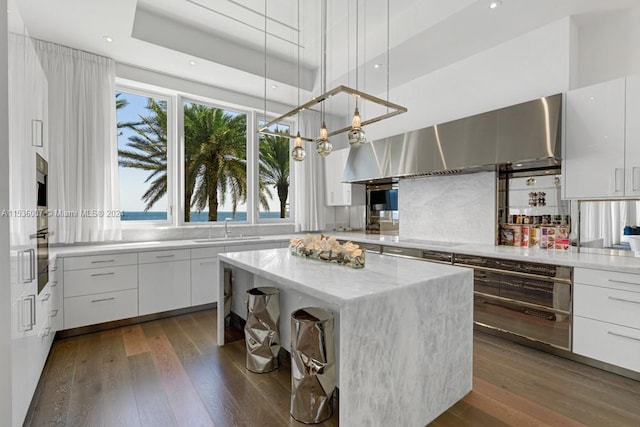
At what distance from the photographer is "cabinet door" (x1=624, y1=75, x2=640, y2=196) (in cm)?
232

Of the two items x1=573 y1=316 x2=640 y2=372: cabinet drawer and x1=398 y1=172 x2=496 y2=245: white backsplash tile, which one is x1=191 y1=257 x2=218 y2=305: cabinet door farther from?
x1=573 y1=316 x2=640 y2=372: cabinet drawer

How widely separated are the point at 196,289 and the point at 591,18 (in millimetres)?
4772

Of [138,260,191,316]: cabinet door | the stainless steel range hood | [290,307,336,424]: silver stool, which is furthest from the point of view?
[138,260,191,316]: cabinet door

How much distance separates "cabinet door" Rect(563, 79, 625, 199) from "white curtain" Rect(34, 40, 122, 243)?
4561 mm

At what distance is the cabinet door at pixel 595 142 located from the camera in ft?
7.92

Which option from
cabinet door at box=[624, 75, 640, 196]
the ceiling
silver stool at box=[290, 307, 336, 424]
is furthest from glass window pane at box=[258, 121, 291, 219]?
cabinet door at box=[624, 75, 640, 196]

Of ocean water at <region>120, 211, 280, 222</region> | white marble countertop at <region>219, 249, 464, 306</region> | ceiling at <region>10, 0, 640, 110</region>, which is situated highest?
ceiling at <region>10, 0, 640, 110</region>

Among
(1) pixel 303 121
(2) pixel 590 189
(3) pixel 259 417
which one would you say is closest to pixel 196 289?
(3) pixel 259 417

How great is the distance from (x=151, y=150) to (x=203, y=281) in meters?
1.85

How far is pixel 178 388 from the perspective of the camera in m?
2.11

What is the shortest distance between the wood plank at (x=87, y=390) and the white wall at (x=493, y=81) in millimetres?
4122

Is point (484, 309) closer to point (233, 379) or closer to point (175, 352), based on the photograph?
point (233, 379)

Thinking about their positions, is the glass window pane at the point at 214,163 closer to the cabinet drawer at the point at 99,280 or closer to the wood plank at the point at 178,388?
the cabinet drawer at the point at 99,280

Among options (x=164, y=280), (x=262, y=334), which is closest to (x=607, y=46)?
(x=262, y=334)
